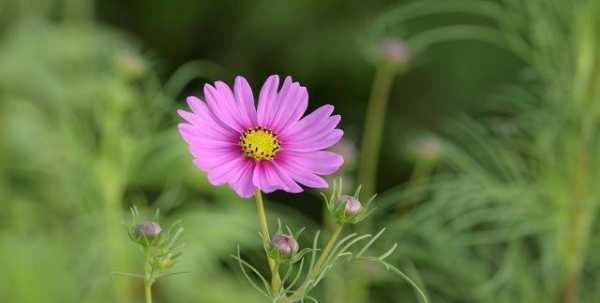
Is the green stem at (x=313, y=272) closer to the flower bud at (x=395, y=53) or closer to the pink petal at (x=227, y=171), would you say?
the pink petal at (x=227, y=171)

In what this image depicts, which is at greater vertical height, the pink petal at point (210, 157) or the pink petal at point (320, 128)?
the pink petal at point (320, 128)

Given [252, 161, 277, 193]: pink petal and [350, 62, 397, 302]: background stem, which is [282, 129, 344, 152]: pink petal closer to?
[252, 161, 277, 193]: pink petal

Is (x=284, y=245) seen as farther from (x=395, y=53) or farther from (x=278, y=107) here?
(x=395, y=53)

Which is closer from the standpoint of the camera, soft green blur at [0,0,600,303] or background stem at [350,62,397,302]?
soft green blur at [0,0,600,303]

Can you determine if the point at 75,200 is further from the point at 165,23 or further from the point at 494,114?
the point at 494,114

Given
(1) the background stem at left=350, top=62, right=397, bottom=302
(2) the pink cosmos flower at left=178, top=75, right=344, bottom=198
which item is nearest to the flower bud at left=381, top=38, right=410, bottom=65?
(1) the background stem at left=350, top=62, right=397, bottom=302

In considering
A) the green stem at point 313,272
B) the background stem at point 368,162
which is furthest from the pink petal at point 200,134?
the background stem at point 368,162

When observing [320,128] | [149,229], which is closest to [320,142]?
[320,128]
